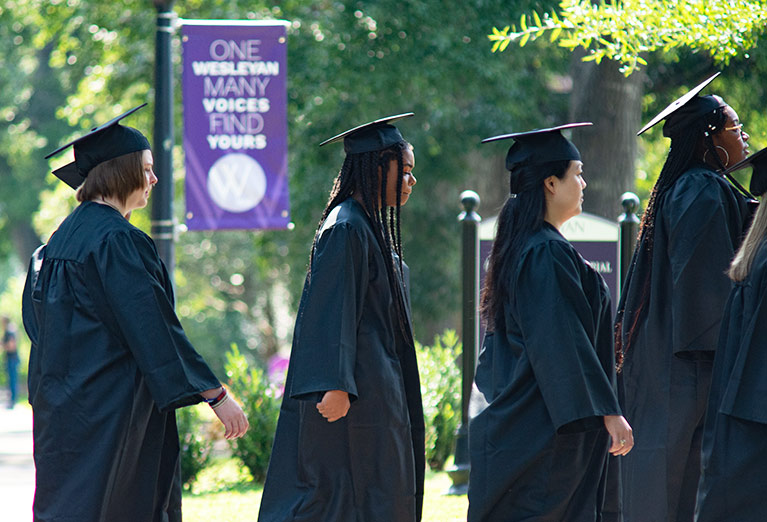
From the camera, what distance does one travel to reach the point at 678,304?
4.70 m

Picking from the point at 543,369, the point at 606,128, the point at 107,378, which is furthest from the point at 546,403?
the point at 606,128

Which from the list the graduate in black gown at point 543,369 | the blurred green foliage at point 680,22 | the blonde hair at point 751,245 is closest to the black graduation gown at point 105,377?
the graduate in black gown at point 543,369

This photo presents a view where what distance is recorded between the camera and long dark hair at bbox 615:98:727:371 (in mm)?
5008

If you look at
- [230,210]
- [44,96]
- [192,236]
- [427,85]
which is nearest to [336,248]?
[230,210]

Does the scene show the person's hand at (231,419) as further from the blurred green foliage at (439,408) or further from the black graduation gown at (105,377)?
the blurred green foliage at (439,408)

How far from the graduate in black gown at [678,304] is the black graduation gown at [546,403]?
2.12 feet

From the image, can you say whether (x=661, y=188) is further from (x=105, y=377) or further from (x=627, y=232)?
(x=105, y=377)

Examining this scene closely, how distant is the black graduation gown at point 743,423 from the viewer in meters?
3.67

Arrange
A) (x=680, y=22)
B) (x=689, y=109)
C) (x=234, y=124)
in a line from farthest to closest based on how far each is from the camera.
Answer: (x=234, y=124), (x=680, y=22), (x=689, y=109)

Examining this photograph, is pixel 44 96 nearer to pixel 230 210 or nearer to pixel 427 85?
pixel 427 85

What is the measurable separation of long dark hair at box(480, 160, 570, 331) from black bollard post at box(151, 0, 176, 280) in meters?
3.86

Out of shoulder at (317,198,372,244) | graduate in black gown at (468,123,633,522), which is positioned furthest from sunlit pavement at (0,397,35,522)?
graduate in black gown at (468,123,633,522)

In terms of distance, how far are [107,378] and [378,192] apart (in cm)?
132

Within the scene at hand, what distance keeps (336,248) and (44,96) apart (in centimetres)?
3108
